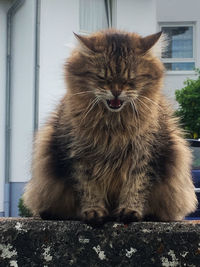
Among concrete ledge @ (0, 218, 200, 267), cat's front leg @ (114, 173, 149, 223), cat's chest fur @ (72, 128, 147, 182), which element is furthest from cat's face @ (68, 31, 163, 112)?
concrete ledge @ (0, 218, 200, 267)

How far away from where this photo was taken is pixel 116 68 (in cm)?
229

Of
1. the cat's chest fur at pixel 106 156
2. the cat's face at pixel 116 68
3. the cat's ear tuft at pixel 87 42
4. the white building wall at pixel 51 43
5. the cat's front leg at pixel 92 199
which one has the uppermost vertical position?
the white building wall at pixel 51 43

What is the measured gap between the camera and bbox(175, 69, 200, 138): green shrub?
9617 millimetres


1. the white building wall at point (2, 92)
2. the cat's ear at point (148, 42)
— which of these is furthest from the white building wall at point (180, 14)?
the cat's ear at point (148, 42)

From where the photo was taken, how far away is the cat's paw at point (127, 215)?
6.88 ft

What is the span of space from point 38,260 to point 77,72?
105 cm

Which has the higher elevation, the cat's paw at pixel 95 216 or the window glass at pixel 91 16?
the window glass at pixel 91 16

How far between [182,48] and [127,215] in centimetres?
1292

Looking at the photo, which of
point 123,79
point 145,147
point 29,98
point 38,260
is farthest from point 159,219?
point 29,98

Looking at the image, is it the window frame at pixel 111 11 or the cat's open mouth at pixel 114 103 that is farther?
the window frame at pixel 111 11

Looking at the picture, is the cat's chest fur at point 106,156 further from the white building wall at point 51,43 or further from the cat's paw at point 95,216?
the white building wall at point 51,43

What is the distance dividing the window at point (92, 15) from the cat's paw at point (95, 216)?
7846 mm

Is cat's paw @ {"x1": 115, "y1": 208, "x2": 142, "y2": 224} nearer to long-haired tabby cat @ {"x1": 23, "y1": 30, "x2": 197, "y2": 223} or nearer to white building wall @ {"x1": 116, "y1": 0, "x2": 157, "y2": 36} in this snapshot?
long-haired tabby cat @ {"x1": 23, "y1": 30, "x2": 197, "y2": 223}

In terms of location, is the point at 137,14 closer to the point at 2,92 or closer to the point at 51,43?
the point at 51,43
